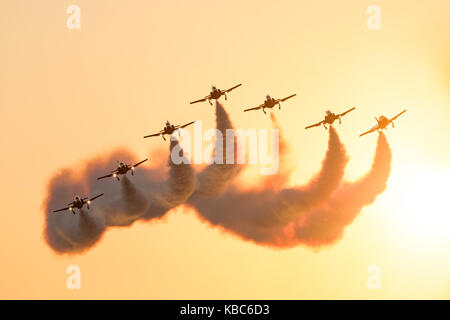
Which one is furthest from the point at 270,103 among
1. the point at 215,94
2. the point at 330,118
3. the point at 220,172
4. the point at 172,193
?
the point at 172,193

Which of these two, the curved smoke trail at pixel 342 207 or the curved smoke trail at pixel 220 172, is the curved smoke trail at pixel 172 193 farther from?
the curved smoke trail at pixel 342 207

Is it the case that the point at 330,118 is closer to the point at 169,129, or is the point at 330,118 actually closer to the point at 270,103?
the point at 270,103

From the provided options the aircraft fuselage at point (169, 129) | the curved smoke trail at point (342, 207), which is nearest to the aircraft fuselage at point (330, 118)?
the curved smoke trail at point (342, 207)

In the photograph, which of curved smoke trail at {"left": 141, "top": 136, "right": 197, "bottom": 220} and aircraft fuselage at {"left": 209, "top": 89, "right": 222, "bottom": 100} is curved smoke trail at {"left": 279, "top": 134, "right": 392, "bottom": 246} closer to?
curved smoke trail at {"left": 141, "top": 136, "right": 197, "bottom": 220}

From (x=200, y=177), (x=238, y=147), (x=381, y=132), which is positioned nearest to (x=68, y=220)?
(x=200, y=177)

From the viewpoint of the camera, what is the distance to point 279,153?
11794cm

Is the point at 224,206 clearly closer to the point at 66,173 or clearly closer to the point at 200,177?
the point at 200,177

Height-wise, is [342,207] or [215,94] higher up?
[215,94]

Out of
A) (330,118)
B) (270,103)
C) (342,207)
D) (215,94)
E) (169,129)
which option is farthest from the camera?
(342,207)

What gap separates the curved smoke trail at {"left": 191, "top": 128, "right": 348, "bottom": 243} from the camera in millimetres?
110812

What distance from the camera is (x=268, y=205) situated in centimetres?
11875

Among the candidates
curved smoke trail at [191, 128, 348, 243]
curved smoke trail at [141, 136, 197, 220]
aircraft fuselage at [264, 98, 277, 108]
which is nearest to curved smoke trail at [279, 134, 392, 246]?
curved smoke trail at [191, 128, 348, 243]

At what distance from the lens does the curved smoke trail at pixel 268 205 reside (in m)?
111
